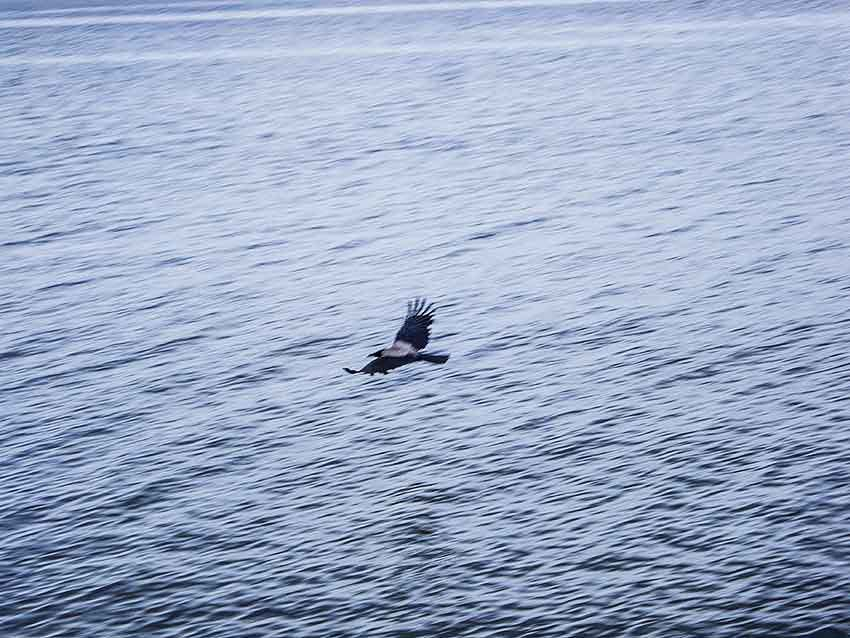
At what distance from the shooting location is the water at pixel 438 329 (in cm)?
3859

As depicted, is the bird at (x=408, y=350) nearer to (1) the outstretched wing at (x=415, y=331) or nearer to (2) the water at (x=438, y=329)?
(1) the outstretched wing at (x=415, y=331)

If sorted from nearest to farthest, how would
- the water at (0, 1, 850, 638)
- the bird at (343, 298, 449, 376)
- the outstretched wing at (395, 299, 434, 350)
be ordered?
1. the bird at (343, 298, 449, 376)
2. the outstretched wing at (395, 299, 434, 350)
3. the water at (0, 1, 850, 638)

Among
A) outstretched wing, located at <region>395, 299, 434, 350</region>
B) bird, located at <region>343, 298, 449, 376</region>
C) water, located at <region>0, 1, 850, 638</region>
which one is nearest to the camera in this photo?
bird, located at <region>343, 298, 449, 376</region>

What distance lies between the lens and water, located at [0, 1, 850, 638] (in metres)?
38.6

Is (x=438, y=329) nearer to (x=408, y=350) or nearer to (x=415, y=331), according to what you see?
(x=415, y=331)

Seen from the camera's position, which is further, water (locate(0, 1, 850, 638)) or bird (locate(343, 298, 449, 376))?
water (locate(0, 1, 850, 638))

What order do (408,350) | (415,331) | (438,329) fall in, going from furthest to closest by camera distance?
(438,329) < (415,331) < (408,350)

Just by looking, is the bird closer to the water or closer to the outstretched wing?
the outstretched wing

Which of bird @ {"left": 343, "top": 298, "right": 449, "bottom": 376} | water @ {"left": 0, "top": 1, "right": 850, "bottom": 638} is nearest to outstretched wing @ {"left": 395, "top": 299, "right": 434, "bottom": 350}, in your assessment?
bird @ {"left": 343, "top": 298, "right": 449, "bottom": 376}

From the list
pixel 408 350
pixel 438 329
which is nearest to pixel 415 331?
pixel 408 350

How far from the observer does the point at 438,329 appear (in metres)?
54.7

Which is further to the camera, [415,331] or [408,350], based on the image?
[415,331]

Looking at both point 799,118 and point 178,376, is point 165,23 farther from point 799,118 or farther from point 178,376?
point 178,376

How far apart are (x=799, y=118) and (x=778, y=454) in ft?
115
